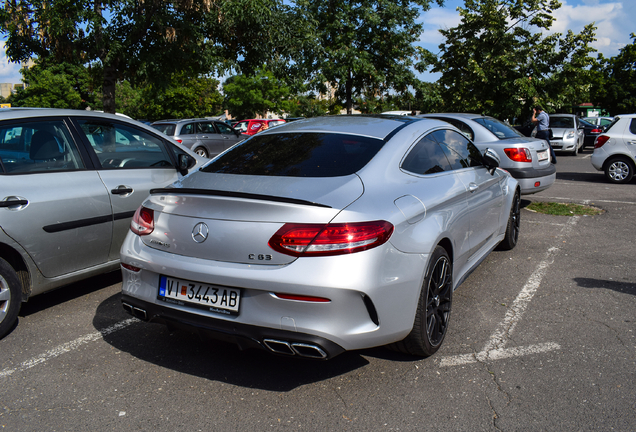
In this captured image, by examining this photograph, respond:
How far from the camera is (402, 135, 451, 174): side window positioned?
3492mm

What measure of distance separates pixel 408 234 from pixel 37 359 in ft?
8.22

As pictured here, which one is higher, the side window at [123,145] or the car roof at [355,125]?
the car roof at [355,125]

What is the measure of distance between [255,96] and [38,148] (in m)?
58.8

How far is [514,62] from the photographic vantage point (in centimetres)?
2391

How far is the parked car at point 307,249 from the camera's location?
2.64 meters

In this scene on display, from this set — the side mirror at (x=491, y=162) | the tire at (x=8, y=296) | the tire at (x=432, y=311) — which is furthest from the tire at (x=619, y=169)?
the tire at (x=8, y=296)

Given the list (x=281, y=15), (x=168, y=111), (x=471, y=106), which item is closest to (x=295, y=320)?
(x=281, y=15)

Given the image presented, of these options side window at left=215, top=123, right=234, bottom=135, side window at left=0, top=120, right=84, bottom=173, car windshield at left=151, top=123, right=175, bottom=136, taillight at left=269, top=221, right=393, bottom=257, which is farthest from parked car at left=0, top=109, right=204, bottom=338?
side window at left=215, top=123, right=234, bottom=135

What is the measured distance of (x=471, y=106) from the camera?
24.9 metres

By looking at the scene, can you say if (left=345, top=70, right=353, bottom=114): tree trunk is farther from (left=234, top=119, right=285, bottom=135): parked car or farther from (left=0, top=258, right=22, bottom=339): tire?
(left=0, top=258, right=22, bottom=339): tire

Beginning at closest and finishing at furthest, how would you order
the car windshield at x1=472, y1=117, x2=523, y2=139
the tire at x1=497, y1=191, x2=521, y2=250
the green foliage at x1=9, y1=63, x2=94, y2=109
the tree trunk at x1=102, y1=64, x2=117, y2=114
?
the tire at x1=497, y1=191, x2=521, y2=250 → the car windshield at x1=472, y1=117, x2=523, y2=139 → the tree trunk at x1=102, y1=64, x2=117, y2=114 → the green foliage at x1=9, y1=63, x2=94, y2=109

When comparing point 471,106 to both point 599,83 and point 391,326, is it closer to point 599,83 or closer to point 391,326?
point 391,326

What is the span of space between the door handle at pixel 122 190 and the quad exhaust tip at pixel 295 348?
2349 mm

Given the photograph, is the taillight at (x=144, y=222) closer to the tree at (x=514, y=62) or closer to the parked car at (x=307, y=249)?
the parked car at (x=307, y=249)
